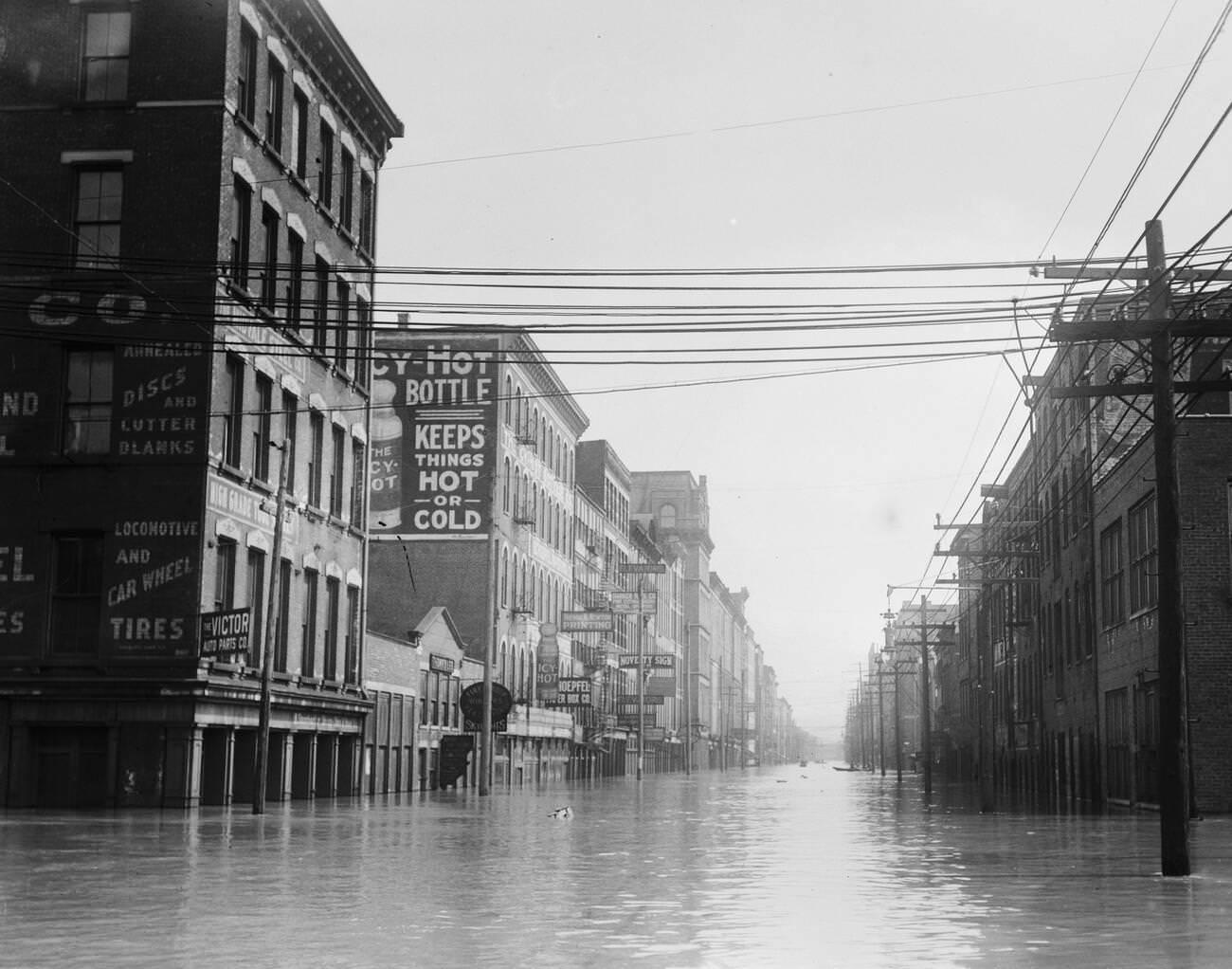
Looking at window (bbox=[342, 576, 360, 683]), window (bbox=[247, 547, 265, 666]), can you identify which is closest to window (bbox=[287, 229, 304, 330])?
window (bbox=[247, 547, 265, 666])

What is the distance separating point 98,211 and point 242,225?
320cm

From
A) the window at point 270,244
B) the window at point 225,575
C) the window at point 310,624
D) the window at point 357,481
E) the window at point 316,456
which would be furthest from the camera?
the window at point 357,481

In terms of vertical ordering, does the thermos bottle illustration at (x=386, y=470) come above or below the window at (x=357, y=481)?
above

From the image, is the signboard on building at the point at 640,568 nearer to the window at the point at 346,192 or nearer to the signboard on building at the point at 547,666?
the signboard on building at the point at 547,666

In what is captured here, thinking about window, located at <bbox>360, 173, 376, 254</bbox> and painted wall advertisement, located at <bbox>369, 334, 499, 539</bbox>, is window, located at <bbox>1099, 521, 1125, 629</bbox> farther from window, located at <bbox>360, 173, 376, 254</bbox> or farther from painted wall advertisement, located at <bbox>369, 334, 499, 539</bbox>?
painted wall advertisement, located at <bbox>369, 334, 499, 539</bbox>

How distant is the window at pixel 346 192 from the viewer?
4562 centimetres

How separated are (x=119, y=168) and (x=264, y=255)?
414cm

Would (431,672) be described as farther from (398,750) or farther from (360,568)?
(360,568)

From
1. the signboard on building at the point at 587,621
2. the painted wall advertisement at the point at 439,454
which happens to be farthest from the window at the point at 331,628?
the signboard on building at the point at 587,621

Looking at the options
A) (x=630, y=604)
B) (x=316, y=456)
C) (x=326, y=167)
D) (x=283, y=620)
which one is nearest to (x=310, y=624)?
(x=283, y=620)

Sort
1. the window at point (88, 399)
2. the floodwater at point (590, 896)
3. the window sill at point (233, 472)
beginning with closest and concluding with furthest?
the floodwater at point (590, 896)
the window at point (88, 399)
the window sill at point (233, 472)

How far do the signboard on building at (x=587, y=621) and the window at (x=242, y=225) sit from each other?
37.1 meters

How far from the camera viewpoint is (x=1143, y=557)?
40.0 meters

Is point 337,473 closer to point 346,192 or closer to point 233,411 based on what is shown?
point 346,192
